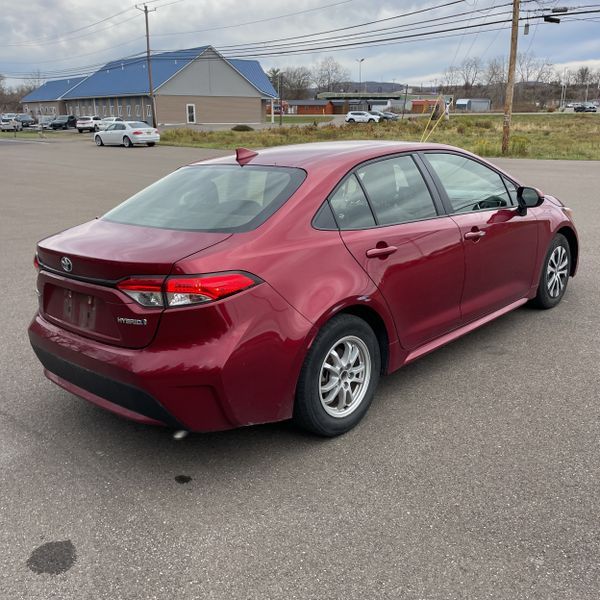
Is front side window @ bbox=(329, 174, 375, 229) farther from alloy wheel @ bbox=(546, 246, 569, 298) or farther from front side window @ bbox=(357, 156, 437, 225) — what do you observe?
alloy wheel @ bbox=(546, 246, 569, 298)

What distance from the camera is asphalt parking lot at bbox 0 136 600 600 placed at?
246 cm

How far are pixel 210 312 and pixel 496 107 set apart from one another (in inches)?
5747

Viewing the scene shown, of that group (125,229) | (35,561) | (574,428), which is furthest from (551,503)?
(125,229)

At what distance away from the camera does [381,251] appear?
3602 millimetres

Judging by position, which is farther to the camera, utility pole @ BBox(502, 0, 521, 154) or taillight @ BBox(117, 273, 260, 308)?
utility pole @ BBox(502, 0, 521, 154)

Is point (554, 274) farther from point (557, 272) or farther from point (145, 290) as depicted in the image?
point (145, 290)

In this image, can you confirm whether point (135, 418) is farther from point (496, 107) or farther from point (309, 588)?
point (496, 107)

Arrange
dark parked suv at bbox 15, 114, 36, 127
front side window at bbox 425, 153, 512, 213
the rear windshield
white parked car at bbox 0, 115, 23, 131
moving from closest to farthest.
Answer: the rear windshield, front side window at bbox 425, 153, 512, 213, white parked car at bbox 0, 115, 23, 131, dark parked suv at bbox 15, 114, 36, 127

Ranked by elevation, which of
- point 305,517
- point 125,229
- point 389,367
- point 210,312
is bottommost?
point 305,517

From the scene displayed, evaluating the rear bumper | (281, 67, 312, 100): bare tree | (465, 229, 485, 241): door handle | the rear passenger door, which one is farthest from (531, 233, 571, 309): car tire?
(281, 67, 312, 100): bare tree

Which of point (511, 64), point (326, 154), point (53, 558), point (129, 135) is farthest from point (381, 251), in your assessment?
point (129, 135)

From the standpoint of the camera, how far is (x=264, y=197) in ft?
11.4

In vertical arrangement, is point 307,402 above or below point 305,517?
above

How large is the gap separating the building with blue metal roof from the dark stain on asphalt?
223ft
